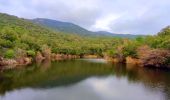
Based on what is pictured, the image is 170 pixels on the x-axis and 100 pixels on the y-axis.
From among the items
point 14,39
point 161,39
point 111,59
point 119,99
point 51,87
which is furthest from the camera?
point 111,59

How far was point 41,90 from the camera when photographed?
125ft

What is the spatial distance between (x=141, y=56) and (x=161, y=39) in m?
6.98

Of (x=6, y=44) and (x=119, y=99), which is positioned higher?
(x=6, y=44)

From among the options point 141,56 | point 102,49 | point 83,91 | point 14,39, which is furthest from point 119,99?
point 102,49

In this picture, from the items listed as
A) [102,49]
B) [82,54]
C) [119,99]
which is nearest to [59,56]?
[82,54]

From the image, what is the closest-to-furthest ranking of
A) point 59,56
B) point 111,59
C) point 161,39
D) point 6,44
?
point 161,39 → point 6,44 → point 111,59 → point 59,56

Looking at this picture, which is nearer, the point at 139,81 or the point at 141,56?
the point at 139,81

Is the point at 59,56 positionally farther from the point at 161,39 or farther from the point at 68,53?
the point at 161,39

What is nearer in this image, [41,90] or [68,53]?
[41,90]

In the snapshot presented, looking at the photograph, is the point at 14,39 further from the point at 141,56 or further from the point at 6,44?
the point at 141,56

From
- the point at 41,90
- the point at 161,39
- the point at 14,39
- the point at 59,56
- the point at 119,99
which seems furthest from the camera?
the point at 59,56

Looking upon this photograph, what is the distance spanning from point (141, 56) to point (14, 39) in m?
40.5

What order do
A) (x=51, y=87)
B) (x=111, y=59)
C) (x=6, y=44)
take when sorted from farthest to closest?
(x=111, y=59) < (x=6, y=44) < (x=51, y=87)

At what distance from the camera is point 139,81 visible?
1879 inches
